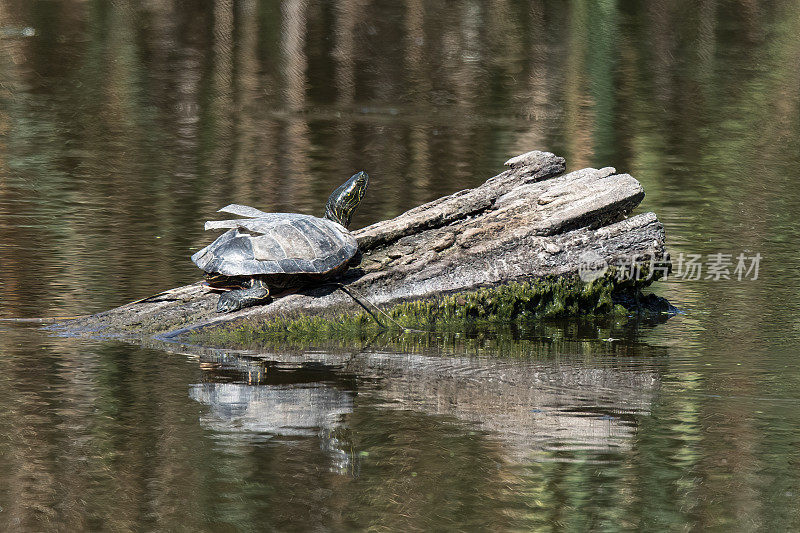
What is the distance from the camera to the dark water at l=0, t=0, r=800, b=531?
13.4 feet

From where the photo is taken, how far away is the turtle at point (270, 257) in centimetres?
631

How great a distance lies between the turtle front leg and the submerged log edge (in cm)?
7

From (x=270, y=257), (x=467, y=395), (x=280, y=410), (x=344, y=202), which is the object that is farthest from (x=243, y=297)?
(x=467, y=395)

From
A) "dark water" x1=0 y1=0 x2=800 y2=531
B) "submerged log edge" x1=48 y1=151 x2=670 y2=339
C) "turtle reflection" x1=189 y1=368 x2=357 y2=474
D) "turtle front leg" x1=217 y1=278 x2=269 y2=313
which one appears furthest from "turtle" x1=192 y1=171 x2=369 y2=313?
"turtle reflection" x1=189 y1=368 x2=357 y2=474

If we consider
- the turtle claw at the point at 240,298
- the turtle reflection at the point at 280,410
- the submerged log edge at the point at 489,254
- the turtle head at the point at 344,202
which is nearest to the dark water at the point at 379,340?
the turtle reflection at the point at 280,410

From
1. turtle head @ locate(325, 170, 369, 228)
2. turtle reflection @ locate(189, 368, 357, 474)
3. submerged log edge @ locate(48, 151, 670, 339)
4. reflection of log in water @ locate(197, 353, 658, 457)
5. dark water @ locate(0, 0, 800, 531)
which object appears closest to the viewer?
dark water @ locate(0, 0, 800, 531)

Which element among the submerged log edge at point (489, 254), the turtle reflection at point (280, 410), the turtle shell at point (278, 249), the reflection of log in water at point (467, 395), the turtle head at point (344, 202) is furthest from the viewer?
the turtle head at point (344, 202)

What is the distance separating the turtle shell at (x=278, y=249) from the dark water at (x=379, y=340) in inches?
20.8

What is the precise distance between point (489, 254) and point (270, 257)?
1373 millimetres

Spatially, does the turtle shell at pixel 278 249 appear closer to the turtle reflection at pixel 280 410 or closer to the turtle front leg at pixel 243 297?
the turtle front leg at pixel 243 297

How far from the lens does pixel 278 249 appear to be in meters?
6.36

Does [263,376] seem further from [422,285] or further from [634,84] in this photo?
[634,84]

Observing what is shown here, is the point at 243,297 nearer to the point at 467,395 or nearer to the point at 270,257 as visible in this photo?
the point at 270,257

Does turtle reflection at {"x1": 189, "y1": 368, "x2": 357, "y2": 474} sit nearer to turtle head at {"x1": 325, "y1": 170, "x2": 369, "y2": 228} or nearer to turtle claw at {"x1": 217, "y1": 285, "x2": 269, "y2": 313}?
turtle claw at {"x1": 217, "y1": 285, "x2": 269, "y2": 313}
